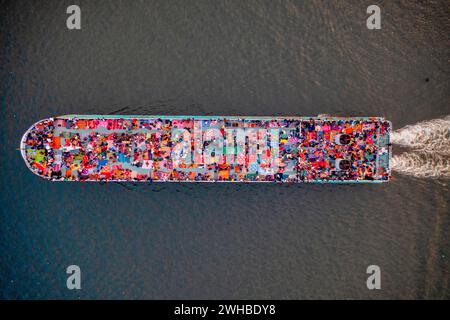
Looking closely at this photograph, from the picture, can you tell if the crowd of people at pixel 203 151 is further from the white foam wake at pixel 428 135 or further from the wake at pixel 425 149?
the white foam wake at pixel 428 135

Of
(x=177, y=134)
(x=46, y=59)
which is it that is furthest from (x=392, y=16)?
(x=46, y=59)

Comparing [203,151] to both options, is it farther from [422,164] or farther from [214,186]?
[422,164]

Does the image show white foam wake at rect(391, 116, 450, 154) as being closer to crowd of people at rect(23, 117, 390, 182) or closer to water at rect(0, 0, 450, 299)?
water at rect(0, 0, 450, 299)

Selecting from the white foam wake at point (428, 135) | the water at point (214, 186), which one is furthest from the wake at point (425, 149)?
the water at point (214, 186)

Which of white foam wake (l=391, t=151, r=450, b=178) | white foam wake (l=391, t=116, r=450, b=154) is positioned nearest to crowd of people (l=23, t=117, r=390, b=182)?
white foam wake (l=391, t=151, r=450, b=178)

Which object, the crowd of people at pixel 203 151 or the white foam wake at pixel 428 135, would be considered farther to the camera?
the white foam wake at pixel 428 135
